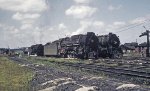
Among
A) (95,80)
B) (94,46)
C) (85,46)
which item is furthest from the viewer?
(94,46)

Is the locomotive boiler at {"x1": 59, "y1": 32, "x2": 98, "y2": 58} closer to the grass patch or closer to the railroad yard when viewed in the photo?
the grass patch

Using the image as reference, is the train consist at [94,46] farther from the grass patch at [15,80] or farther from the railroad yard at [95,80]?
the railroad yard at [95,80]

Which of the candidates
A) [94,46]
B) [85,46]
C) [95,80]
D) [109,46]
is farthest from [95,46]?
[95,80]

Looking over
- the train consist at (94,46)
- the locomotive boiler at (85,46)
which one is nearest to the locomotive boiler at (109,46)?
the train consist at (94,46)

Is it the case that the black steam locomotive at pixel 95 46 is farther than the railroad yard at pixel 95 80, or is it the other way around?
the black steam locomotive at pixel 95 46

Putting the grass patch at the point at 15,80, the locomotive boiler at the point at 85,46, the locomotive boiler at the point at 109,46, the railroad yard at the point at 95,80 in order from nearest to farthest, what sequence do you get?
the railroad yard at the point at 95,80
the grass patch at the point at 15,80
the locomotive boiler at the point at 85,46
the locomotive boiler at the point at 109,46

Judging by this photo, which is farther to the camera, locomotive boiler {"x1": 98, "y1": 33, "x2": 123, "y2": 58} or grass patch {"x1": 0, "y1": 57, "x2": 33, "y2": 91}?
locomotive boiler {"x1": 98, "y1": 33, "x2": 123, "y2": 58}

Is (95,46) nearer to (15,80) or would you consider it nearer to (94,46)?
(94,46)

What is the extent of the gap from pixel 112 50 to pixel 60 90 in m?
35.5

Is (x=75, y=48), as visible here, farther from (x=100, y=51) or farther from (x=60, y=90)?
(x=60, y=90)

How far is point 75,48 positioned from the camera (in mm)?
50031

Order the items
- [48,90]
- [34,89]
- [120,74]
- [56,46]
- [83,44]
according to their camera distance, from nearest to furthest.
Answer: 1. [48,90]
2. [34,89]
3. [120,74]
4. [83,44]
5. [56,46]

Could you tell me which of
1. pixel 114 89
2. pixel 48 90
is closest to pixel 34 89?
pixel 48 90

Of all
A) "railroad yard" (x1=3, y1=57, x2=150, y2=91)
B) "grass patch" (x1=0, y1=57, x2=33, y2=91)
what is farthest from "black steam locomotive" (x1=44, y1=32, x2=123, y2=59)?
"railroad yard" (x1=3, y1=57, x2=150, y2=91)
